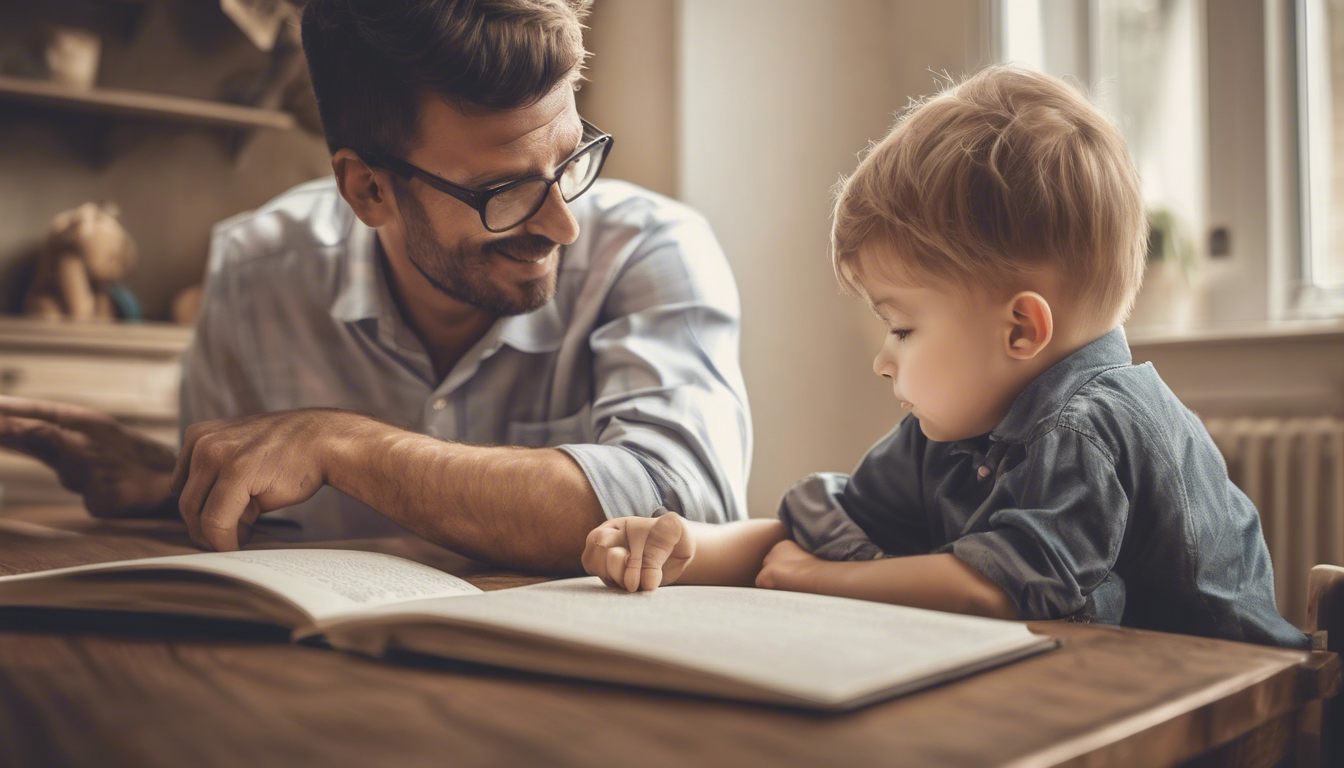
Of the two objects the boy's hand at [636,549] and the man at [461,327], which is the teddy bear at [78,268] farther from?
the boy's hand at [636,549]

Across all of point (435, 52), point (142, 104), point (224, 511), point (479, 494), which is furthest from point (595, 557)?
point (142, 104)

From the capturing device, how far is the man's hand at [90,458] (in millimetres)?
1355

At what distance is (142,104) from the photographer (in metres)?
2.96

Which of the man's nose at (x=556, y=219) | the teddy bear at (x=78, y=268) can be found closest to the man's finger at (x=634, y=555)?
the man's nose at (x=556, y=219)

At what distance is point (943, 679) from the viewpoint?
0.45 m

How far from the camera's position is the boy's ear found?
776 millimetres

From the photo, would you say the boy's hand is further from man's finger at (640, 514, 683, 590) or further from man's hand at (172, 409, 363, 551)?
man's hand at (172, 409, 363, 551)

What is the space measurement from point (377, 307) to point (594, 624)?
1.05 m

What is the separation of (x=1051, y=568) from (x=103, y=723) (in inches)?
21.7

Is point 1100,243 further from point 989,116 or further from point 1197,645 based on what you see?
point 1197,645

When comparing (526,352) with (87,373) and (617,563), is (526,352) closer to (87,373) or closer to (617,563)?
(617,563)

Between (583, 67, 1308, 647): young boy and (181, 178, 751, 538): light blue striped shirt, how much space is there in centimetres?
29

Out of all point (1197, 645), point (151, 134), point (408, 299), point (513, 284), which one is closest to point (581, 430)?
point (513, 284)

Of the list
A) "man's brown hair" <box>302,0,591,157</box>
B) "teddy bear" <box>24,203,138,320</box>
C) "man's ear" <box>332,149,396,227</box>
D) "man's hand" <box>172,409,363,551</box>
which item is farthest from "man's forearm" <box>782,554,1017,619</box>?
"teddy bear" <box>24,203,138,320</box>
